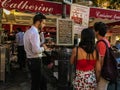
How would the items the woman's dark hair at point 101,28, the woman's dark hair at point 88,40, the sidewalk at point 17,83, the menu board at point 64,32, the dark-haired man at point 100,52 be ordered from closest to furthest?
the woman's dark hair at point 88,40 < the dark-haired man at point 100,52 < the woman's dark hair at point 101,28 < the menu board at point 64,32 < the sidewalk at point 17,83

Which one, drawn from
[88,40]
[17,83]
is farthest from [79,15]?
[88,40]

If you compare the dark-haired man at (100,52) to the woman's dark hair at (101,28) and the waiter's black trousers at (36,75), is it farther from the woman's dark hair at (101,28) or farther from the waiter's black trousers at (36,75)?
the waiter's black trousers at (36,75)

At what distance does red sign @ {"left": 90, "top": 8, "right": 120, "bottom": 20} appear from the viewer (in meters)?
12.8

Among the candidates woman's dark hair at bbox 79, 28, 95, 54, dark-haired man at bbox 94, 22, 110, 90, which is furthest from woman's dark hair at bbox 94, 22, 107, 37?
woman's dark hair at bbox 79, 28, 95, 54

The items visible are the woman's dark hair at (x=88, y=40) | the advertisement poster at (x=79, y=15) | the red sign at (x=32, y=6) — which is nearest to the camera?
the woman's dark hair at (x=88, y=40)

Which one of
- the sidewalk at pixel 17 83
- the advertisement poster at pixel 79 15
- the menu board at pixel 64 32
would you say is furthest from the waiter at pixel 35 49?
the sidewalk at pixel 17 83

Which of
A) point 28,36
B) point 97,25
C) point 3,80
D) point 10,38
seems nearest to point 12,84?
point 3,80

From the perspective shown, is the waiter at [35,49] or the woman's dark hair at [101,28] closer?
the woman's dark hair at [101,28]

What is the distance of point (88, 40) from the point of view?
19.2 feet

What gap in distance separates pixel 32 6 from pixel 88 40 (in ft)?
16.2

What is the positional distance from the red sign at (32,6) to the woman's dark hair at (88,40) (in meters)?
4.22

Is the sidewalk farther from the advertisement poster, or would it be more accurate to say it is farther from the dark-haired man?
the dark-haired man

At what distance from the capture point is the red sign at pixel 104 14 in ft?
42.0

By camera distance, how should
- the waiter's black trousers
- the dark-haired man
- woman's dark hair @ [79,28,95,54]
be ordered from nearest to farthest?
1. woman's dark hair @ [79,28,95,54]
2. the dark-haired man
3. the waiter's black trousers
